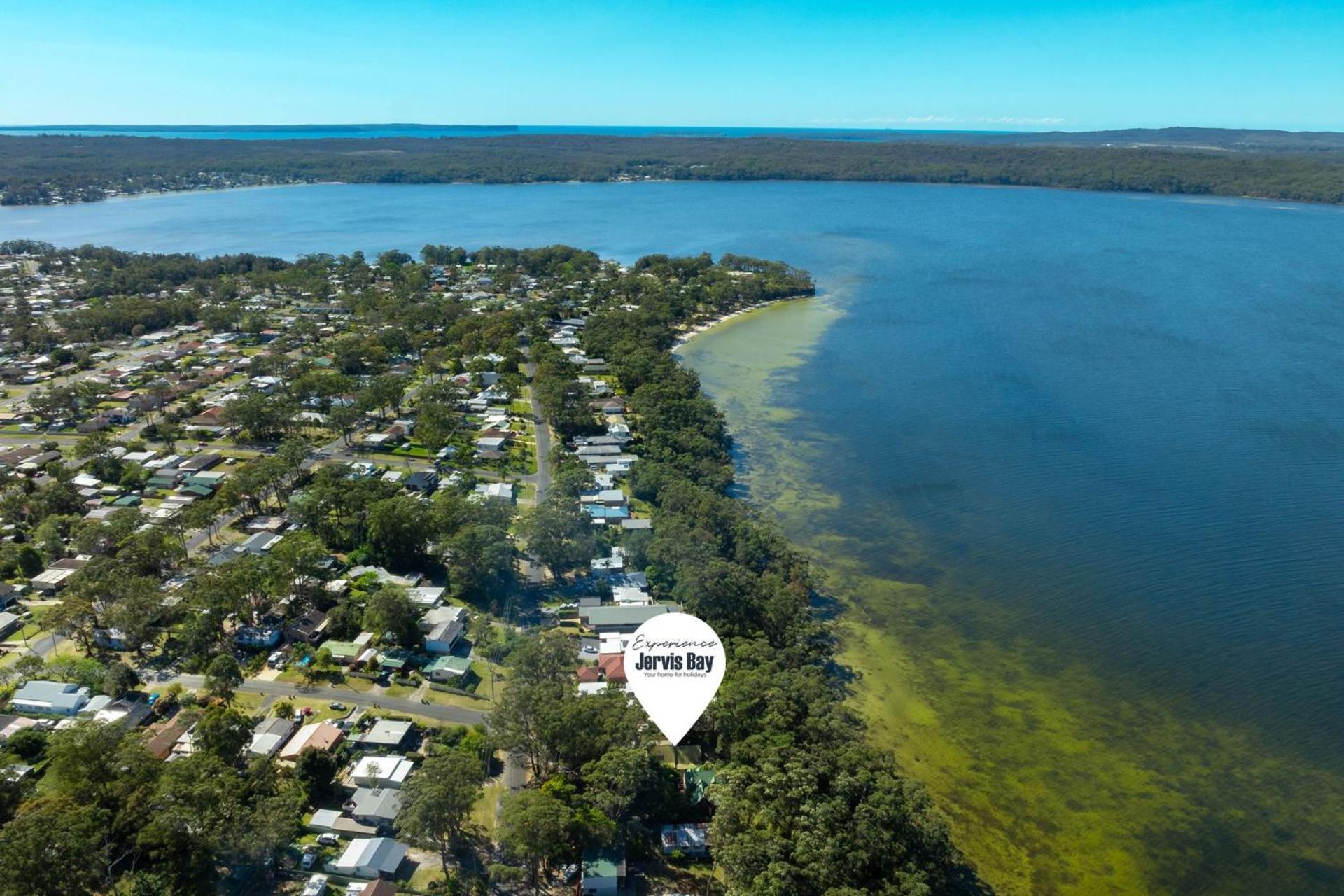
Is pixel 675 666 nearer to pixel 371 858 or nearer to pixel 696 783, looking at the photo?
pixel 696 783

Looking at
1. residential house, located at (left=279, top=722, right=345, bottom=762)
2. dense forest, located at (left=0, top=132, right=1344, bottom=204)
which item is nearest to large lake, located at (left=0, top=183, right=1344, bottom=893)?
residential house, located at (left=279, top=722, right=345, bottom=762)

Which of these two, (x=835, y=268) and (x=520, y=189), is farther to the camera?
(x=520, y=189)

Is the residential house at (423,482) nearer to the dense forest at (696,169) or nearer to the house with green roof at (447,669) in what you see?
the house with green roof at (447,669)

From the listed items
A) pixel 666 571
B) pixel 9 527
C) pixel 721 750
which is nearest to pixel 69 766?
pixel 721 750

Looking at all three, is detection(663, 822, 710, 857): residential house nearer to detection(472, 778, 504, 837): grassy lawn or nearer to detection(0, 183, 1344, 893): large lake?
detection(472, 778, 504, 837): grassy lawn

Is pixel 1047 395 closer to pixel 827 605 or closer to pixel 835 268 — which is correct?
pixel 827 605

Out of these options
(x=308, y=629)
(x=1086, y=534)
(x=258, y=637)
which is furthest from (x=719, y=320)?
(x=258, y=637)

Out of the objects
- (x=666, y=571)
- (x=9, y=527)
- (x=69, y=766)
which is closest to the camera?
(x=69, y=766)
